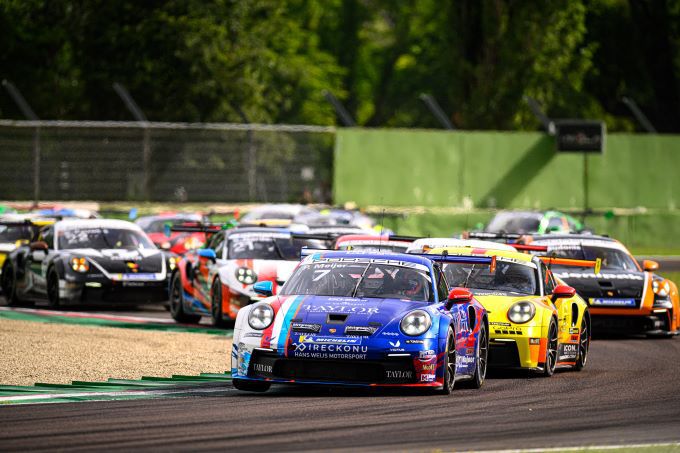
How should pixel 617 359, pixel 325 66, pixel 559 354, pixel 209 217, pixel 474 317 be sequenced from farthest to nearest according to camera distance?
pixel 325 66
pixel 209 217
pixel 617 359
pixel 559 354
pixel 474 317

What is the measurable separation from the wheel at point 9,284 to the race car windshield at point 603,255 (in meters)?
8.17

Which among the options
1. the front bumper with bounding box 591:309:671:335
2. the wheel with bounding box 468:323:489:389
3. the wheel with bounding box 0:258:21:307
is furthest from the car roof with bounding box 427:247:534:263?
the wheel with bounding box 0:258:21:307

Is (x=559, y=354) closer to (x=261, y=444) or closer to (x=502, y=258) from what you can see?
(x=502, y=258)

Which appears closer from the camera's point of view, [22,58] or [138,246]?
[138,246]

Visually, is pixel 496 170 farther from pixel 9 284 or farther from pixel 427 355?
pixel 427 355

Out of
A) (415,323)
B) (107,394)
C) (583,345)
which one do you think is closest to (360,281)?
(415,323)

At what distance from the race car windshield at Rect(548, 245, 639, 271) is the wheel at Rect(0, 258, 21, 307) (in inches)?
322

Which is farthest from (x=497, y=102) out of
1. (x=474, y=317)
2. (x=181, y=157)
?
(x=474, y=317)

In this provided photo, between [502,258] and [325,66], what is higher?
[325,66]

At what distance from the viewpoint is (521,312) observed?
1569 centimetres

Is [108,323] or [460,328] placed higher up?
[460,328]

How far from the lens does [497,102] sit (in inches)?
1772

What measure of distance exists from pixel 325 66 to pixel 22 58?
3291 centimetres

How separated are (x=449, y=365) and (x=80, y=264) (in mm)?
11517
